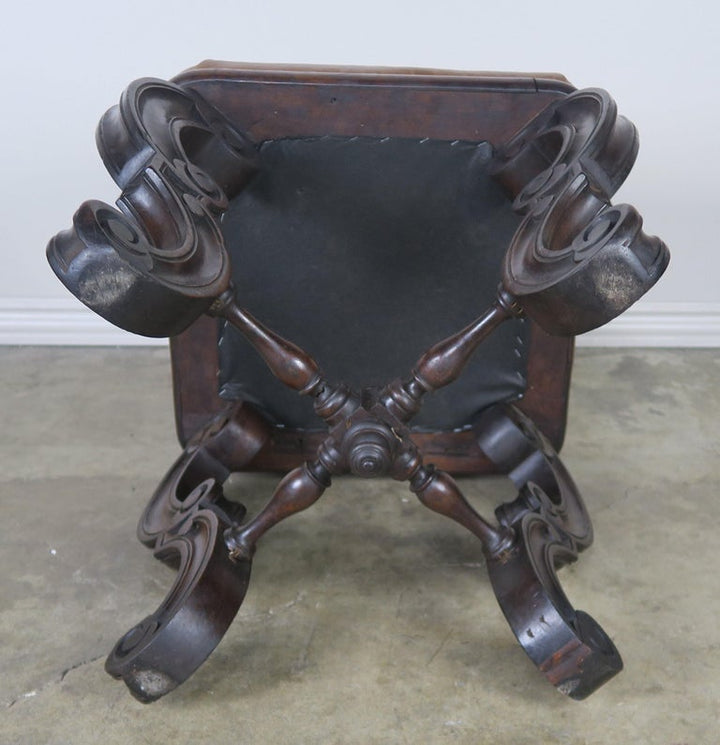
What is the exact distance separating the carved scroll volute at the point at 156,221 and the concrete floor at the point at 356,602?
0.56 meters

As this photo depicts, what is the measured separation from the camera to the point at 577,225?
1.62 meters

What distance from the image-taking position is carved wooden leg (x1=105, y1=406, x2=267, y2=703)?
1.60 m

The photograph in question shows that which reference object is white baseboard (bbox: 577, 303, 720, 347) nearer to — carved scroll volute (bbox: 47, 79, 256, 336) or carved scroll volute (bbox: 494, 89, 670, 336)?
carved scroll volute (bbox: 494, 89, 670, 336)

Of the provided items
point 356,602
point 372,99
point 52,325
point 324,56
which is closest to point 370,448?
point 356,602

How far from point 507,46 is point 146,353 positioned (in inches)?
48.6

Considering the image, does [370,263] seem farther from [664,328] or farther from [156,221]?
[664,328]

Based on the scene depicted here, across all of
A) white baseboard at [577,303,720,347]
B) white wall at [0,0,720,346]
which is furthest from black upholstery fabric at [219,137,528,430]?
white baseboard at [577,303,720,347]

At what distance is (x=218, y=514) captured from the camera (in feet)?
5.96

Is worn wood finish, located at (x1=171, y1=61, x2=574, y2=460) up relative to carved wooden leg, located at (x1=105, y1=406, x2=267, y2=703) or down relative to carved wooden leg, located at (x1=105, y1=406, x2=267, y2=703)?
up

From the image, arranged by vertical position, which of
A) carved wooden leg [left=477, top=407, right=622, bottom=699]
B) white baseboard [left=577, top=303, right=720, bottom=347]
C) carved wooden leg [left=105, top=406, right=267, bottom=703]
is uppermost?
carved wooden leg [left=105, top=406, right=267, bottom=703]

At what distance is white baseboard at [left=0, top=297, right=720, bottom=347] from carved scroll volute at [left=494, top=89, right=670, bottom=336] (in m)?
1.22

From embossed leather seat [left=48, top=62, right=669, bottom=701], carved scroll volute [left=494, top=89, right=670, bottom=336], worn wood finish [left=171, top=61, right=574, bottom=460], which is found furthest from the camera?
worn wood finish [left=171, top=61, right=574, bottom=460]

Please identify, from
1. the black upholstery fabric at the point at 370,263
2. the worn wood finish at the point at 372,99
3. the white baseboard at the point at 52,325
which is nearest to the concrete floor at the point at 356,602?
the black upholstery fabric at the point at 370,263

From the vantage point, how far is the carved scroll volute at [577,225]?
4.86ft
